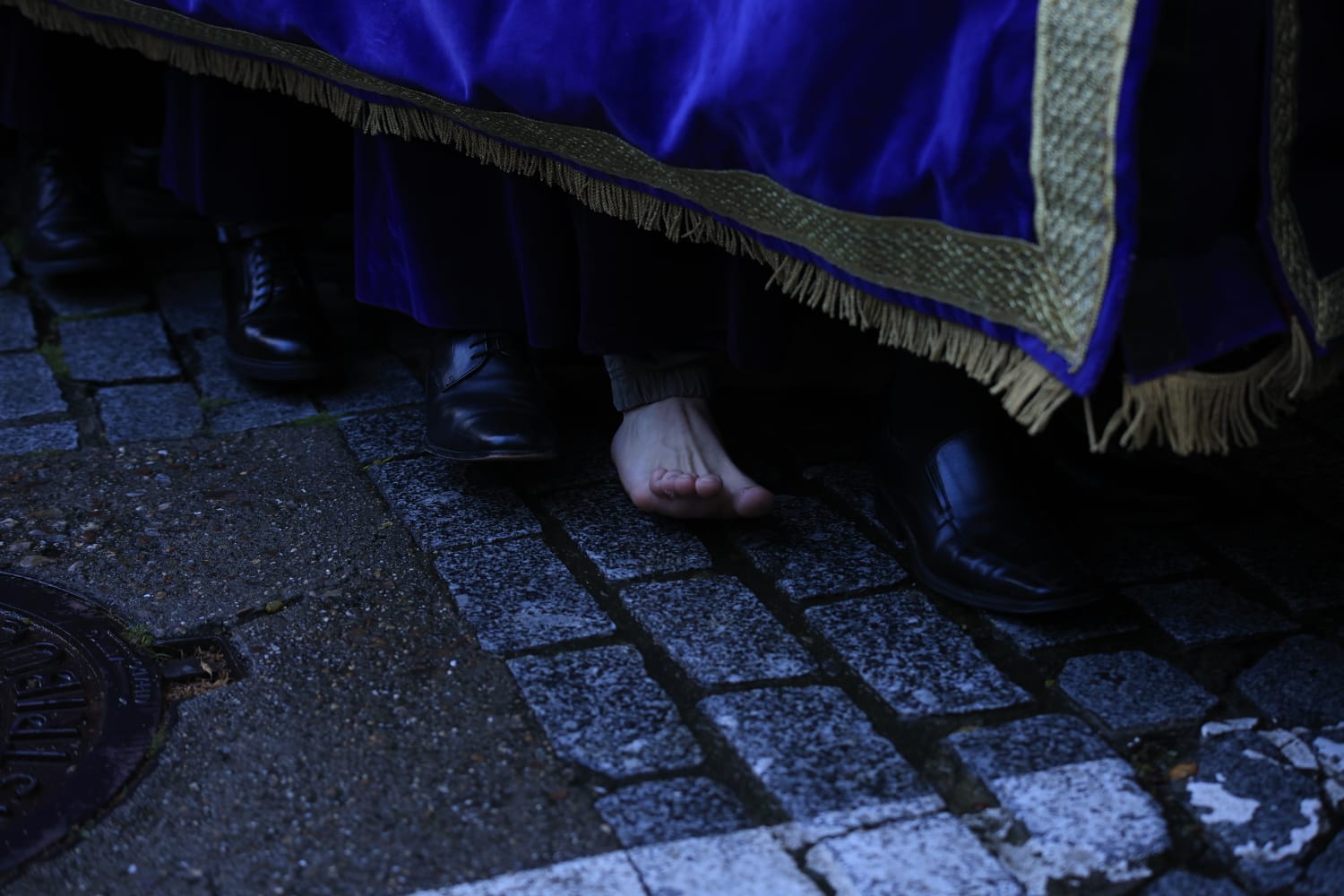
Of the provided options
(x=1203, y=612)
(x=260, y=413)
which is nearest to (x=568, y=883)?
(x=1203, y=612)

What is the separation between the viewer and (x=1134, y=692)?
1533mm

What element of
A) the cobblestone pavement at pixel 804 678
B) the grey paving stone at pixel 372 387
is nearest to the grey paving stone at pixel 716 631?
the cobblestone pavement at pixel 804 678

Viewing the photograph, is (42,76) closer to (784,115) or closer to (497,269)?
(497,269)

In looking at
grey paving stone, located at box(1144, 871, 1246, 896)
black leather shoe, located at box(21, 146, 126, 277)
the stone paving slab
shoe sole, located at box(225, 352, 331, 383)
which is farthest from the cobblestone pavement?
black leather shoe, located at box(21, 146, 126, 277)

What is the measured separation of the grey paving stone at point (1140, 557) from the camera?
70.1 inches

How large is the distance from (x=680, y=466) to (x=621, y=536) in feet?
0.44

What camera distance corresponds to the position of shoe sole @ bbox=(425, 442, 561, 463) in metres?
1.98

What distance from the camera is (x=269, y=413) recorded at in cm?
233

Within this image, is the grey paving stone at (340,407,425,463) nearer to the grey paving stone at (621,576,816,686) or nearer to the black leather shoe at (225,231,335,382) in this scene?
the black leather shoe at (225,231,335,382)

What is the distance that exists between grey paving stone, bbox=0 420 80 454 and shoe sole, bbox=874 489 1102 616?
4.41ft

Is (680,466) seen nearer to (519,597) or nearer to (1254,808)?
(519,597)

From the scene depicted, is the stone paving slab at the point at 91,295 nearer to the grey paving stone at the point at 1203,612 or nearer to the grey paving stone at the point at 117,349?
the grey paving stone at the point at 117,349

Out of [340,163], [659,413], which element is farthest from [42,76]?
[659,413]

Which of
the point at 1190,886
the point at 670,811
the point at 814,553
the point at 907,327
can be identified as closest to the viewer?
the point at 1190,886
